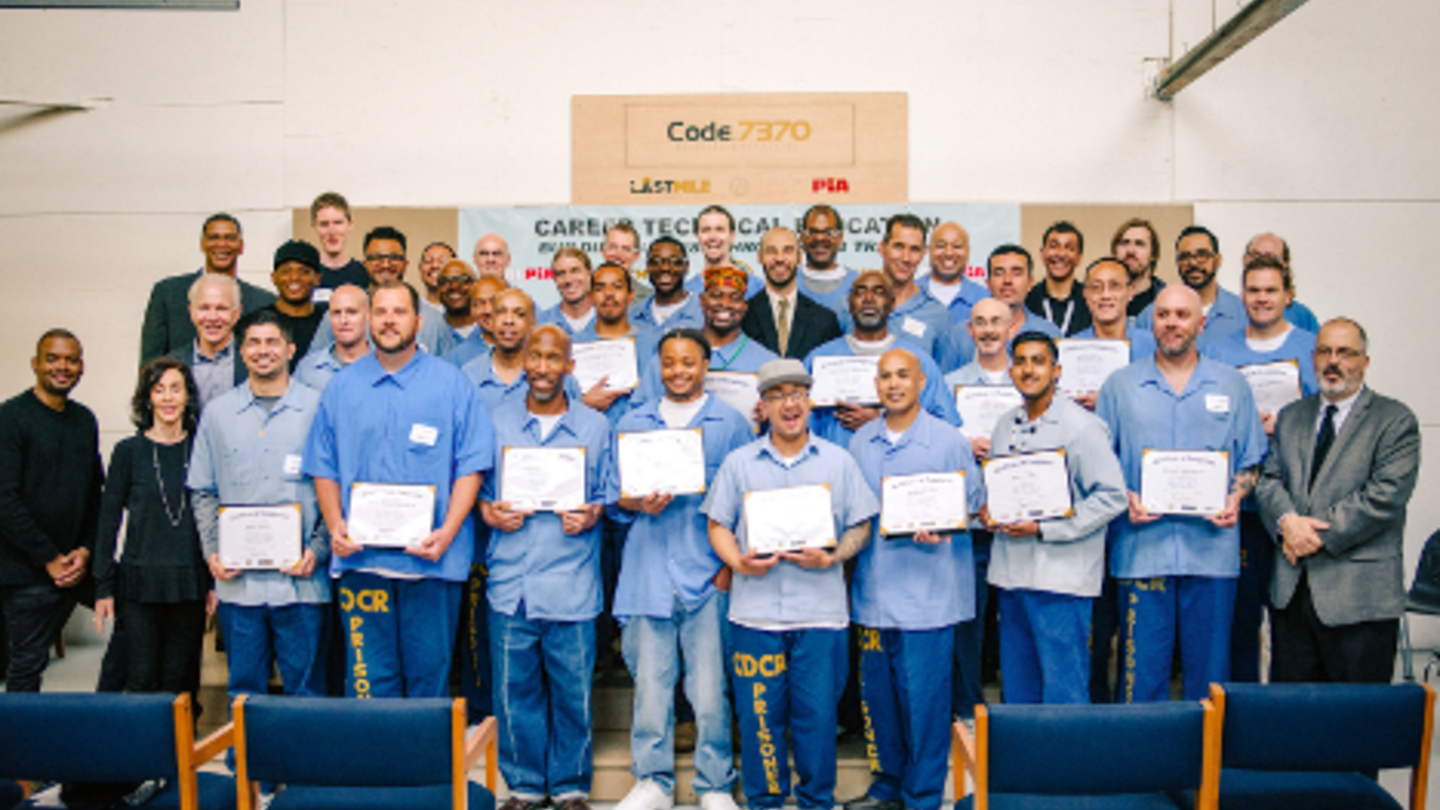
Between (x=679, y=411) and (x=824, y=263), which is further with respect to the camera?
(x=824, y=263)

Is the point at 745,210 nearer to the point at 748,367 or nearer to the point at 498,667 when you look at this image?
the point at 748,367

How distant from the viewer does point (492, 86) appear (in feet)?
22.3

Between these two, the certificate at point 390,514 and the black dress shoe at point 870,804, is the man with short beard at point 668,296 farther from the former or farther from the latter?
the black dress shoe at point 870,804

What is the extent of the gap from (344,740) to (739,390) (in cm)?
213

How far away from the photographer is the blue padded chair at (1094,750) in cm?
244

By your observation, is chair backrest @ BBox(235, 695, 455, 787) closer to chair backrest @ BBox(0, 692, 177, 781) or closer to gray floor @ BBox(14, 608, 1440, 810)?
chair backrest @ BBox(0, 692, 177, 781)

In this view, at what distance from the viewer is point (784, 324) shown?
4.63 meters

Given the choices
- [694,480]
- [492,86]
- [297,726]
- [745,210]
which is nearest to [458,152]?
[492,86]

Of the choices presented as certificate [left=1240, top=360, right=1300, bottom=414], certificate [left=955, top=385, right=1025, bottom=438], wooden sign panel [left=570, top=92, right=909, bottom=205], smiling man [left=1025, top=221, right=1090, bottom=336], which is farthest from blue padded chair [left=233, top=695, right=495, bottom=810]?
wooden sign panel [left=570, top=92, right=909, bottom=205]

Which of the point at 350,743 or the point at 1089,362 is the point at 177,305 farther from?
the point at 1089,362

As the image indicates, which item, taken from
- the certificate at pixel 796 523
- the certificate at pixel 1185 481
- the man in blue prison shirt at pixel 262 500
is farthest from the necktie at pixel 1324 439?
the man in blue prison shirt at pixel 262 500

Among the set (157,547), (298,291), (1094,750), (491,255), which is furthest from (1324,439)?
(157,547)

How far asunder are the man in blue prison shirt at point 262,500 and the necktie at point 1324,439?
4.02 m

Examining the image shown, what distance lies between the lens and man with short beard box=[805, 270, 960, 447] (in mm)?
3971
